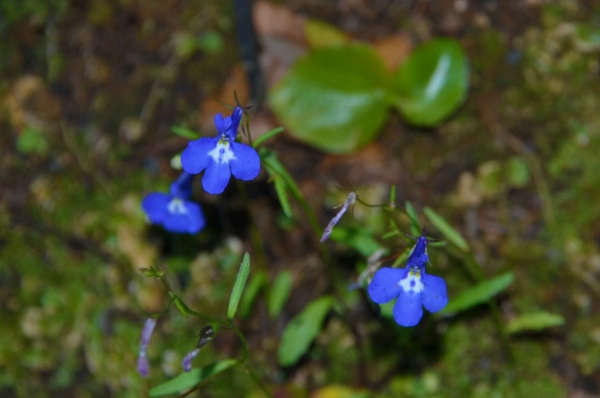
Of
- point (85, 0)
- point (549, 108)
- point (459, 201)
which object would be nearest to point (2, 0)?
point (85, 0)

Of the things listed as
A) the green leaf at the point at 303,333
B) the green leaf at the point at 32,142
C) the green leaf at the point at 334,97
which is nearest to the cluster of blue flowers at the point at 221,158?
the green leaf at the point at 303,333

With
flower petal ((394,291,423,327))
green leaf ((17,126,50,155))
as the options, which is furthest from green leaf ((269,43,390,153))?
flower petal ((394,291,423,327))

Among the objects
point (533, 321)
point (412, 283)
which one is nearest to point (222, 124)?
point (412, 283)

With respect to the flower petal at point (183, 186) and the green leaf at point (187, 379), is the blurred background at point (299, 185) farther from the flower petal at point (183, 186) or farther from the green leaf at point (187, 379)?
the green leaf at point (187, 379)

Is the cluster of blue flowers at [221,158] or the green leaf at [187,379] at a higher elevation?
the cluster of blue flowers at [221,158]

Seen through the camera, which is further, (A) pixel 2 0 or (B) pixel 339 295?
(A) pixel 2 0

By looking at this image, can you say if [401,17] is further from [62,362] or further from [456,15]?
[62,362]

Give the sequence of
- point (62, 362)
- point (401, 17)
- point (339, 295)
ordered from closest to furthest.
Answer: point (339, 295)
point (62, 362)
point (401, 17)
